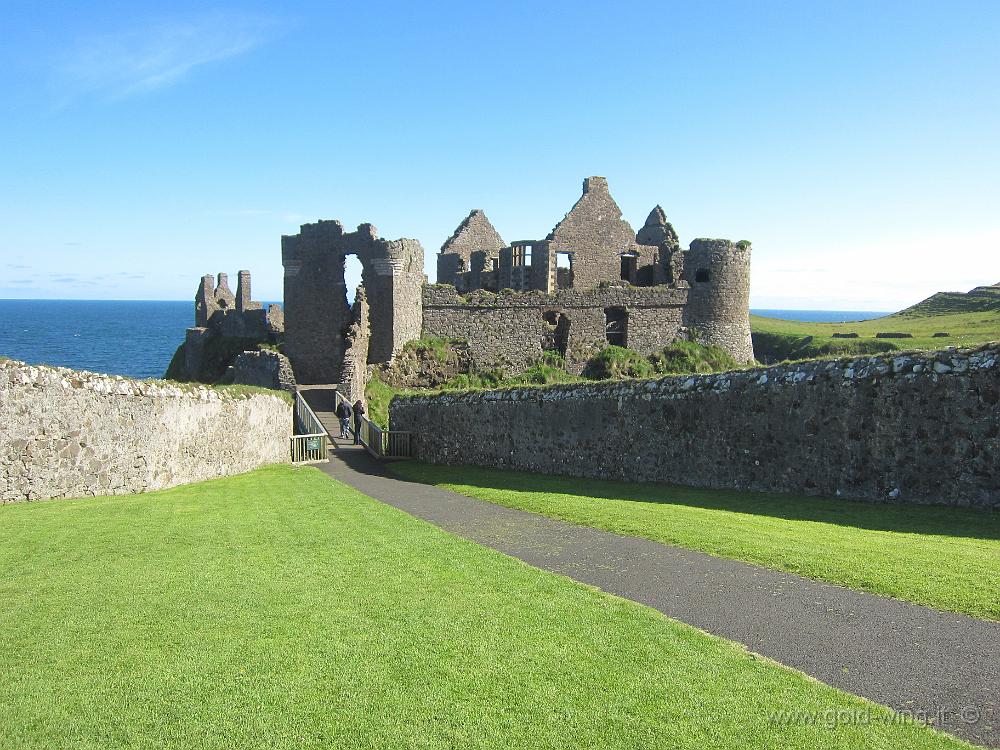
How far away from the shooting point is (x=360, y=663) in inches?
239

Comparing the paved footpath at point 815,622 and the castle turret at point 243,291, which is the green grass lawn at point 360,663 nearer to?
the paved footpath at point 815,622

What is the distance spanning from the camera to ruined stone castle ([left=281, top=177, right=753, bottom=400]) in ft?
110

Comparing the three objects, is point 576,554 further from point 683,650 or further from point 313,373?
point 313,373

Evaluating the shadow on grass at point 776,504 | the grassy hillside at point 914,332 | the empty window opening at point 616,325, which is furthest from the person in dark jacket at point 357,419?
the grassy hillside at point 914,332

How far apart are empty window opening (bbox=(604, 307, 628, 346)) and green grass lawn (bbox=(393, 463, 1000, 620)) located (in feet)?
78.8

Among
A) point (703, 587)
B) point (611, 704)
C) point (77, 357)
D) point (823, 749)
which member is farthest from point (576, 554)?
point (77, 357)

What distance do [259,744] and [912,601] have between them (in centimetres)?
590

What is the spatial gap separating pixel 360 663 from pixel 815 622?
4.03 metres

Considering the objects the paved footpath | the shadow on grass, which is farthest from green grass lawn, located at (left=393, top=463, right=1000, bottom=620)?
the paved footpath

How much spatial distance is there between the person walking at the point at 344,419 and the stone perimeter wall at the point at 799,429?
9459 mm

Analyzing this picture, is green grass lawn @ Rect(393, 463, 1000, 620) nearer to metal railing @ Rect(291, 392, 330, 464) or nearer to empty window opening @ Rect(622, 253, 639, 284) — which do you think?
metal railing @ Rect(291, 392, 330, 464)

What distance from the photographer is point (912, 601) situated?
289 inches

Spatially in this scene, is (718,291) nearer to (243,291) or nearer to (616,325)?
(616,325)

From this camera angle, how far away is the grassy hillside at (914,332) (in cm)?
4066
